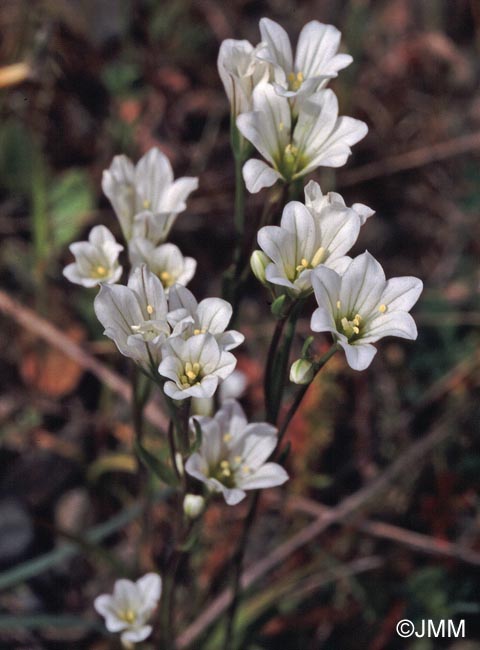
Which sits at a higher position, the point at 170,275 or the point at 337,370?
the point at 337,370

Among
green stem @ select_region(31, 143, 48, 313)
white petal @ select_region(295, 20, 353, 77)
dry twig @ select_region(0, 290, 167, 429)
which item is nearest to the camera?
white petal @ select_region(295, 20, 353, 77)

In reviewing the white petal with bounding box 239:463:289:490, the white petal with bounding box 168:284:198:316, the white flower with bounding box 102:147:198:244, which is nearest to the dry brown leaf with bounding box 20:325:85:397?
the white flower with bounding box 102:147:198:244

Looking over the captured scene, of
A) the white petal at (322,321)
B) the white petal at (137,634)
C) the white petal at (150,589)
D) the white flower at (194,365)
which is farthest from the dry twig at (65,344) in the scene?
the white petal at (322,321)

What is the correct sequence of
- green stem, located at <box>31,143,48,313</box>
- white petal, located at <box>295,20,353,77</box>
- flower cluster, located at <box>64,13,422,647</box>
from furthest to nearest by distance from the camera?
green stem, located at <box>31,143,48,313</box> → white petal, located at <box>295,20,353,77</box> → flower cluster, located at <box>64,13,422,647</box>

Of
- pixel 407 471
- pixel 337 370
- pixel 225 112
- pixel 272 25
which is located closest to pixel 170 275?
pixel 272 25

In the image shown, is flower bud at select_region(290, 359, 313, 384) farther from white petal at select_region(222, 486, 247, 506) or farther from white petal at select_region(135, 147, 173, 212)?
white petal at select_region(135, 147, 173, 212)

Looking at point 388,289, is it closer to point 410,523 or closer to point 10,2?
point 410,523
